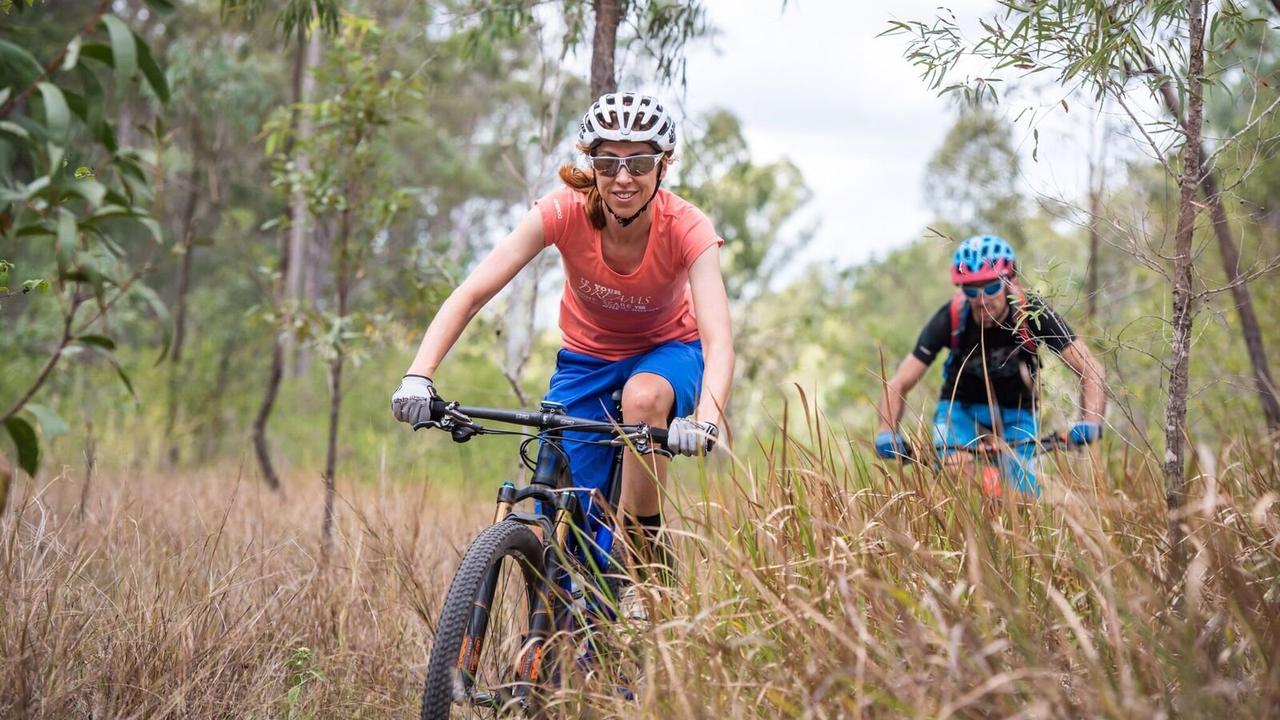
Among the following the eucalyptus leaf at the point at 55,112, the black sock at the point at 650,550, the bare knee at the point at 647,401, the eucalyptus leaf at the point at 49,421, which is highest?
the eucalyptus leaf at the point at 55,112

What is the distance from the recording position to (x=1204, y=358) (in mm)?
10445

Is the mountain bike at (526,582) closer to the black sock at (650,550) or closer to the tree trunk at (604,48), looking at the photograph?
the black sock at (650,550)

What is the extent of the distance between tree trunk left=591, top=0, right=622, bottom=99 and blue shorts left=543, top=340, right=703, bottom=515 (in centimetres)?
210

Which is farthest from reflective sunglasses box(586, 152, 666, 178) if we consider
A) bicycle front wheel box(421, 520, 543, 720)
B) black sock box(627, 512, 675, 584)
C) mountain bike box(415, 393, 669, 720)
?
bicycle front wheel box(421, 520, 543, 720)

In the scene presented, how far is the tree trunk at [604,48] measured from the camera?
6.05 metres

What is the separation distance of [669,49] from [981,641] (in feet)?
15.7

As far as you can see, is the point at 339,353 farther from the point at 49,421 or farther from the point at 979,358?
the point at 49,421

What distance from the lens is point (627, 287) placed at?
4.17 m

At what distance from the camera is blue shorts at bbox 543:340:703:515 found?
13.4 ft

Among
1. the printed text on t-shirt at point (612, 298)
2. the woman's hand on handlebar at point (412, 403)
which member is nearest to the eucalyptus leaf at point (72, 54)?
the woman's hand on handlebar at point (412, 403)

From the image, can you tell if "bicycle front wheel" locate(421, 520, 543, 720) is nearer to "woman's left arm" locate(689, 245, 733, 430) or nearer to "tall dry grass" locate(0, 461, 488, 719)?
"tall dry grass" locate(0, 461, 488, 719)

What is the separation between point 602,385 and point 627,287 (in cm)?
40

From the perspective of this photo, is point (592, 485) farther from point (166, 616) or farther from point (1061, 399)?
point (1061, 399)

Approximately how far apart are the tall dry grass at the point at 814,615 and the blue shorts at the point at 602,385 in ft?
1.46
